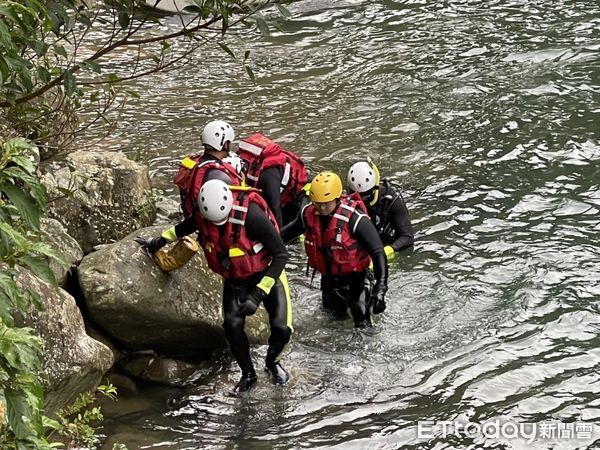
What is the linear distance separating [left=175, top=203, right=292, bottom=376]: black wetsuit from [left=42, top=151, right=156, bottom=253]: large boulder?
1.66 m

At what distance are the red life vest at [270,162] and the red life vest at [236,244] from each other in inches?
79.5

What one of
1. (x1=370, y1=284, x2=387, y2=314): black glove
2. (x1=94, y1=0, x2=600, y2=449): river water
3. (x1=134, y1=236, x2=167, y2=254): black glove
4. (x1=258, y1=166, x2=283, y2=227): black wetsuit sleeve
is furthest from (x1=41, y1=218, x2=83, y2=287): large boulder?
(x1=370, y1=284, x2=387, y2=314): black glove

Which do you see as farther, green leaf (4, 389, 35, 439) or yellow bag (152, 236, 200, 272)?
yellow bag (152, 236, 200, 272)

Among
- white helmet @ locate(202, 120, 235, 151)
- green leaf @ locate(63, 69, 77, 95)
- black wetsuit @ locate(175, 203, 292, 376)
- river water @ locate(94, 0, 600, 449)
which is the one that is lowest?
river water @ locate(94, 0, 600, 449)

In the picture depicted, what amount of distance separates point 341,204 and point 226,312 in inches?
65.0

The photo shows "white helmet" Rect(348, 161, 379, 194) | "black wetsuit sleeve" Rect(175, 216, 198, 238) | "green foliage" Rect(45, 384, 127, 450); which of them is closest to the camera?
"green foliage" Rect(45, 384, 127, 450)

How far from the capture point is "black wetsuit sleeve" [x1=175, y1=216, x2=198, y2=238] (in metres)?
7.59

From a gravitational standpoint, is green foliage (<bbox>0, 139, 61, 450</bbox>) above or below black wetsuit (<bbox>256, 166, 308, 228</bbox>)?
above

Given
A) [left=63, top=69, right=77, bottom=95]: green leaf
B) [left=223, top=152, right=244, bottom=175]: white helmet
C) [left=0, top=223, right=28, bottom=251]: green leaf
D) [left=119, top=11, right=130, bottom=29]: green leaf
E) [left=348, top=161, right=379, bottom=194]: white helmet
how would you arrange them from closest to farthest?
[left=0, top=223, right=28, bottom=251]: green leaf → [left=63, top=69, right=77, bottom=95]: green leaf → [left=119, top=11, right=130, bottom=29]: green leaf → [left=223, top=152, right=244, bottom=175]: white helmet → [left=348, top=161, right=379, bottom=194]: white helmet

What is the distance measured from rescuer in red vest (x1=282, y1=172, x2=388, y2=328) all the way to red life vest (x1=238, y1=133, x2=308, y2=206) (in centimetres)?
121

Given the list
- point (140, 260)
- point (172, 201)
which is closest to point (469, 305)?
point (140, 260)

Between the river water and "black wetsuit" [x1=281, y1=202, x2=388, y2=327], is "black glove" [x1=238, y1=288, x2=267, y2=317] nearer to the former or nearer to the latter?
the river water

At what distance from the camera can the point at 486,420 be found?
7.11 metres

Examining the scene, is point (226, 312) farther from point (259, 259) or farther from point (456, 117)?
point (456, 117)
